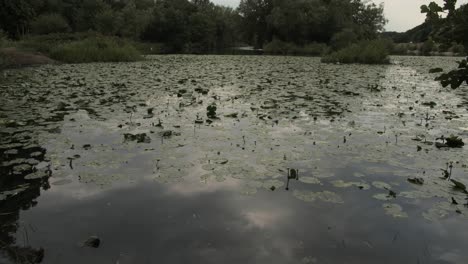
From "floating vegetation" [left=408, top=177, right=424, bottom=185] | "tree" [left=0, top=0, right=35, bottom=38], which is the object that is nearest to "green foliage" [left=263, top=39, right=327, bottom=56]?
"tree" [left=0, top=0, right=35, bottom=38]

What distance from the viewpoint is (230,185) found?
4895 mm

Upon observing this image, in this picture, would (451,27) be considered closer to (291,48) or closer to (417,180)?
(417,180)

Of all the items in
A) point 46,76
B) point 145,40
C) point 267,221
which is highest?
point 145,40

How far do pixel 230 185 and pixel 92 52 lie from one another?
81.9 feet

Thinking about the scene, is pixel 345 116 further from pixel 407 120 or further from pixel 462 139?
pixel 462 139

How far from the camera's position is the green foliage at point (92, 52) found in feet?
85.3

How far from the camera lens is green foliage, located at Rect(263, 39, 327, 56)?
56469 mm

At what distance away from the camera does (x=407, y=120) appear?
8711mm

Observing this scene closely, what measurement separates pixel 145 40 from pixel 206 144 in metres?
71.7

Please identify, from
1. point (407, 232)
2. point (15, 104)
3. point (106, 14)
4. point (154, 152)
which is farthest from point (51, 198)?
point (106, 14)

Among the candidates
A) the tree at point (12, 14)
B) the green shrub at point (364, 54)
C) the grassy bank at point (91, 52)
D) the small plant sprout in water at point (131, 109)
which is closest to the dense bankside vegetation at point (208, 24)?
the green shrub at point (364, 54)

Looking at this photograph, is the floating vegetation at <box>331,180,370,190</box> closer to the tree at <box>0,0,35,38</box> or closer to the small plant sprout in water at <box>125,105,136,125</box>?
the small plant sprout in water at <box>125,105,136,125</box>

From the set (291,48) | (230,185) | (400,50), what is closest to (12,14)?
(230,185)

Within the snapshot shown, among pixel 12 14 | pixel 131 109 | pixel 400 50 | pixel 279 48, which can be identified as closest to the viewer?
pixel 131 109
